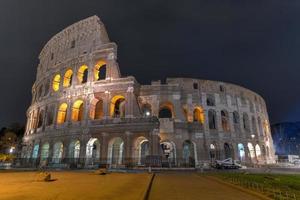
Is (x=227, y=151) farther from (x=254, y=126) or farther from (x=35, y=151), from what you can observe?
(x=35, y=151)

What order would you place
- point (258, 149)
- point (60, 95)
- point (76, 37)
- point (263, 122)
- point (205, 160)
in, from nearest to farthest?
point (205, 160) → point (60, 95) → point (76, 37) → point (258, 149) → point (263, 122)

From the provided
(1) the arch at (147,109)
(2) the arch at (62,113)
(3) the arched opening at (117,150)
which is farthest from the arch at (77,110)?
(1) the arch at (147,109)

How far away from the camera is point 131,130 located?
93.1 ft

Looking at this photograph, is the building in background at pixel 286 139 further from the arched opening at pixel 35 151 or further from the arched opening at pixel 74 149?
the arched opening at pixel 35 151

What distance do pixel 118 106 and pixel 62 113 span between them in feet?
30.7

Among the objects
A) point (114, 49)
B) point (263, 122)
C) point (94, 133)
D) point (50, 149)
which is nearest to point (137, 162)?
point (94, 133)

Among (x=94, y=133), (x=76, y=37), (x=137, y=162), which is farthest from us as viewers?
(x=76, y=37)

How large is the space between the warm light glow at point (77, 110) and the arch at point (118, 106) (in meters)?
5.20

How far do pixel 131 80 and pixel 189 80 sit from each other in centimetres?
1201

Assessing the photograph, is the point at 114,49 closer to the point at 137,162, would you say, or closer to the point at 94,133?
the point at 94,133

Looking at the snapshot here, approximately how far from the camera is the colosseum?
29.3 metres

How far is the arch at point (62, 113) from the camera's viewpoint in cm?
3526

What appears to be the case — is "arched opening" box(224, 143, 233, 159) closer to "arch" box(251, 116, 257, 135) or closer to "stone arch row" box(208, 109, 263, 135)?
"stone arch row" box(208, 109, 263, 135)

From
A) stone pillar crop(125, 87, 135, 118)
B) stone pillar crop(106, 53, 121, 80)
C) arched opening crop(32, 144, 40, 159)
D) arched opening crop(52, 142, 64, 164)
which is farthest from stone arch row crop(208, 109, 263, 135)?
arched opening crop(32, 144, 40, 159)
